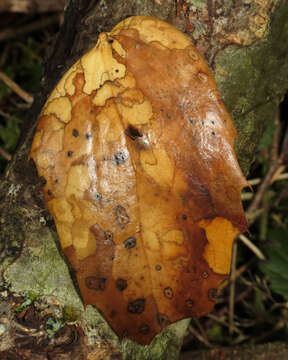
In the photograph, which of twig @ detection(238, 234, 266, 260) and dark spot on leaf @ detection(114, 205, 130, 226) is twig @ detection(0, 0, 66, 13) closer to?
twig @ detection(238, 234, 266, 260)

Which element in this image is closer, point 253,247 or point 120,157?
point 120,157

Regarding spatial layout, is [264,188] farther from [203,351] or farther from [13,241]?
[13,241]

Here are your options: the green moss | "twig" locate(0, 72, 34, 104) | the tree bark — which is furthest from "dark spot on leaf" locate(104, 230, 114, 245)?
"twig" locate(0, 72, 34, 104)

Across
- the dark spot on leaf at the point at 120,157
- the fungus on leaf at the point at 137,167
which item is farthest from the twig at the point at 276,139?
the dark spot on leaf at the point at 120,157

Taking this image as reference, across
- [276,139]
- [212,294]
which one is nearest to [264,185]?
[276,139]

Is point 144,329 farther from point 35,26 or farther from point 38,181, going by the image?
point 35,26

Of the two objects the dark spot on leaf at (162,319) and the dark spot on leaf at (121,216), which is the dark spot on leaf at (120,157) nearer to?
the dark spot on leaf at (121,216)
